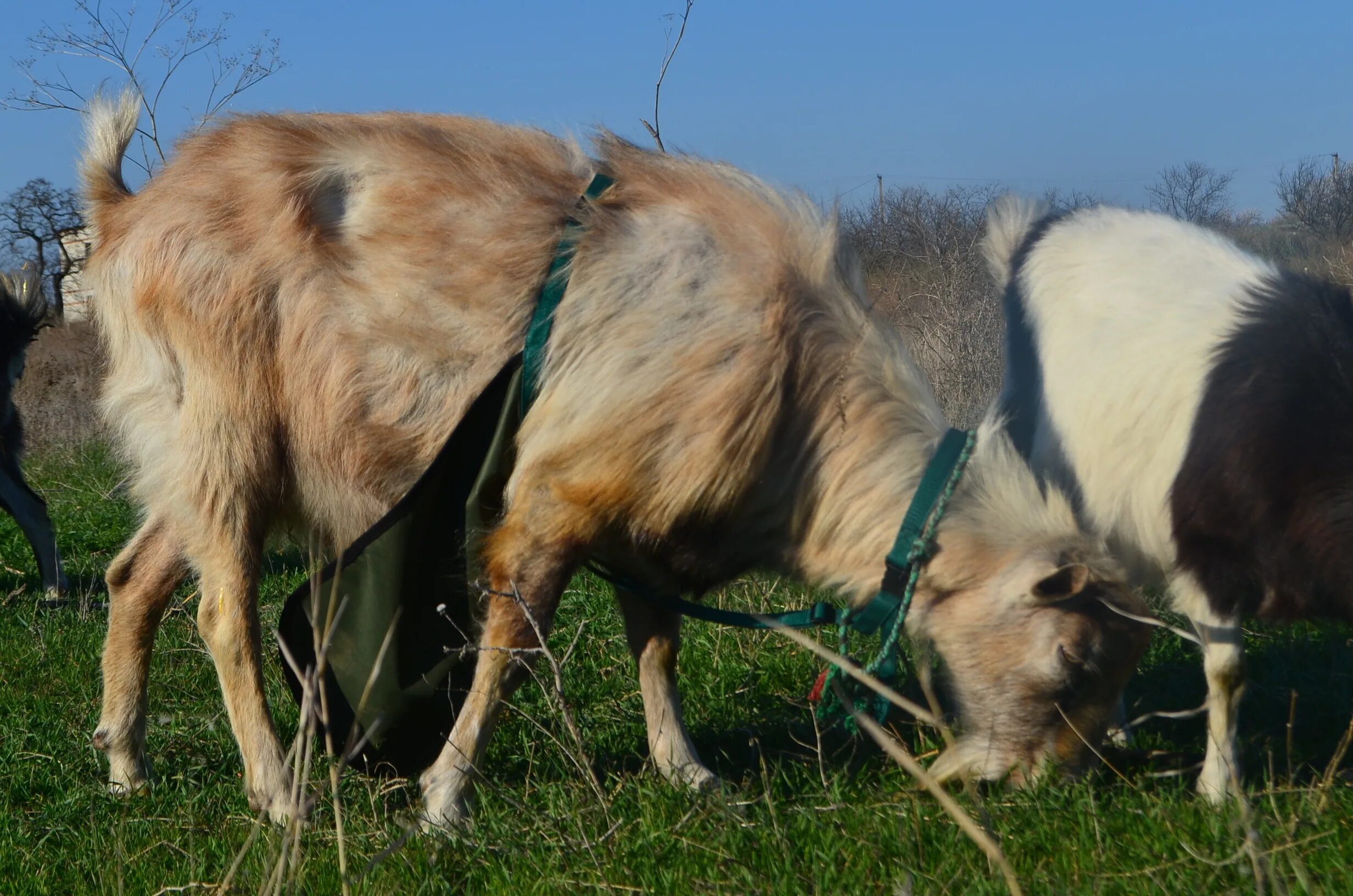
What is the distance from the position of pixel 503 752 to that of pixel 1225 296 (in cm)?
286

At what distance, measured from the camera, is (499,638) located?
386 centimetres

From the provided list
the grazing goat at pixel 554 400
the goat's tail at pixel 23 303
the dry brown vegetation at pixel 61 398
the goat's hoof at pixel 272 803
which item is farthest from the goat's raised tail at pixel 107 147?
the dry brown vegetation at pixel 61 398

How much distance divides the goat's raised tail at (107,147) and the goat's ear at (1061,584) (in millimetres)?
3358

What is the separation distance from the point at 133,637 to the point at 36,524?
13.2 feet

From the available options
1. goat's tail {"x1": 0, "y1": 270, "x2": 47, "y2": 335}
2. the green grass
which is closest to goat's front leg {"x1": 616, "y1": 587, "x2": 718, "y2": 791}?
A: the green grass

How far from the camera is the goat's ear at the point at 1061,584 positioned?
3.54 metres

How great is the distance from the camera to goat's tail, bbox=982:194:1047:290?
5.12 meters

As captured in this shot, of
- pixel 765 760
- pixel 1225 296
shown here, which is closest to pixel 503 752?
pixel 765 760

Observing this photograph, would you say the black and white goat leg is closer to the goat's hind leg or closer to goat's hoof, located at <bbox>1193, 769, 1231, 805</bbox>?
the goat's hind leg

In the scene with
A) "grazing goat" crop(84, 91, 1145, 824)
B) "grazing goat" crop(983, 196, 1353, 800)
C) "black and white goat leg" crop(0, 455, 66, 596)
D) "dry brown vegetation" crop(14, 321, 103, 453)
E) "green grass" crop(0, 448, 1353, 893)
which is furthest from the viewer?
"dry brown vegetation" crop(14, 321, 103, 453)

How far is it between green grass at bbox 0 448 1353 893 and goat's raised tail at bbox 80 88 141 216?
160 centimetres

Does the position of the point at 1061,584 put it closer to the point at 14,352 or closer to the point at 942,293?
the point at 942,293

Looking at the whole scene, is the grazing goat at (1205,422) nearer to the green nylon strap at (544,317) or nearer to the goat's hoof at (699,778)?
the goat's hoof at (699,778)

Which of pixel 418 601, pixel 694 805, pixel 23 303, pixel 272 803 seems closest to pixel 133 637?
pixel 272 803
